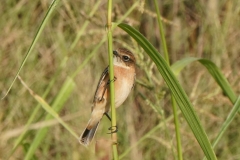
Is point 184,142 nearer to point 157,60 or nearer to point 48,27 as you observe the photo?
point 48,27

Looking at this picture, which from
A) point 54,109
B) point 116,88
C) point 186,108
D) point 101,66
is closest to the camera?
point 186,108

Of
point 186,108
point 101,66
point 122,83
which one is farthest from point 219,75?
point 101,66

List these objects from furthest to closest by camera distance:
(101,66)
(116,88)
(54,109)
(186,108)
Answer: (101,66) < (116,88) < (54,109) < (186,108)

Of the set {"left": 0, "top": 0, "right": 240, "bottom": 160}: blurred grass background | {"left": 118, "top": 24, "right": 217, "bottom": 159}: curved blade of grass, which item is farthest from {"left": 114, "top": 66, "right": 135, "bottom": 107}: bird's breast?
{"left": 0, "top": 0, "right": 240, "bottom": 160}: blurred grass background

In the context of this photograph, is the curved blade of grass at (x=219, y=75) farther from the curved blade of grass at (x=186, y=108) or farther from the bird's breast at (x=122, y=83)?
the bird's breast at (x=122, y=83)

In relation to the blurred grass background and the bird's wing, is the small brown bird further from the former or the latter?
the blurred grass background

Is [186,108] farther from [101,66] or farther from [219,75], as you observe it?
[101,66]

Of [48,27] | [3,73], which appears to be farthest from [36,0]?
[3,73]
